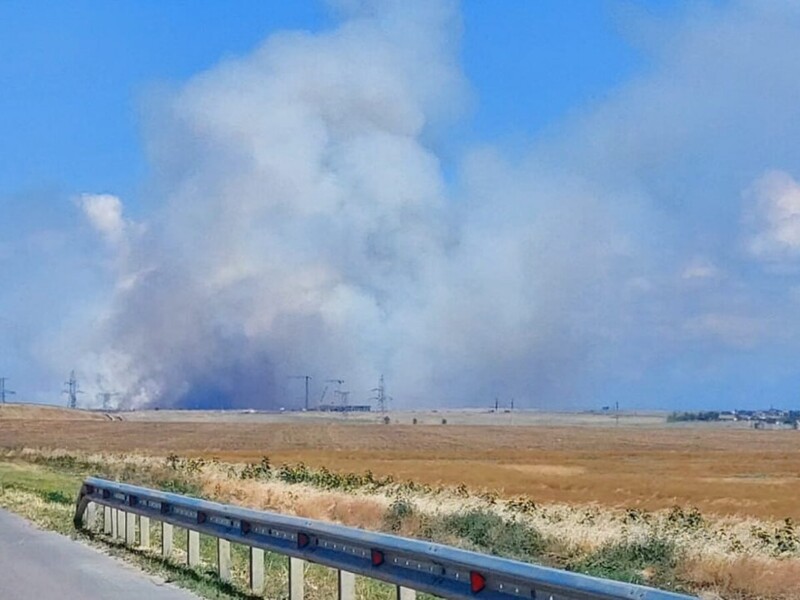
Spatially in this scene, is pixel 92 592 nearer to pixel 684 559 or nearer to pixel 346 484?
pixel 684 559

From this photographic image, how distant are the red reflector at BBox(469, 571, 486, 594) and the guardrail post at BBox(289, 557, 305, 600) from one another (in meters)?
3.03

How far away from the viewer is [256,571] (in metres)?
11.6

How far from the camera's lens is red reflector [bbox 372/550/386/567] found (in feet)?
30.5

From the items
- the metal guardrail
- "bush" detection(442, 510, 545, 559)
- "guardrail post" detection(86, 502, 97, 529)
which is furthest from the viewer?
"bush" detection(442, 510, 545, 559)

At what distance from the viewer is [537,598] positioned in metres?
7.23

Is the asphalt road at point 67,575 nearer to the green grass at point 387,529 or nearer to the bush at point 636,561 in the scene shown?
the green grass at point 387,529

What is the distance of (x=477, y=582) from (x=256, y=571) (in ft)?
13.7

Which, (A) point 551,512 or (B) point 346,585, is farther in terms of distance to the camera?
(A) point 551,512

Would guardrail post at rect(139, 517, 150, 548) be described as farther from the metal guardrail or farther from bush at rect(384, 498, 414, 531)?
bush at rect(384, 498, 414, 531)

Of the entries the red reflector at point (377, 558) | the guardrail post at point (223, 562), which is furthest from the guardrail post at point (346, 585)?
the guardrail post at point (223, 562)

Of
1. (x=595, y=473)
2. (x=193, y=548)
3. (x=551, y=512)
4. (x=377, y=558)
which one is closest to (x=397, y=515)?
(x=551, y=512)

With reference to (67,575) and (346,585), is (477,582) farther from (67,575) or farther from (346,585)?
(67,575)

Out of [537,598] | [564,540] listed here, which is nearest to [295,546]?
[537,598]

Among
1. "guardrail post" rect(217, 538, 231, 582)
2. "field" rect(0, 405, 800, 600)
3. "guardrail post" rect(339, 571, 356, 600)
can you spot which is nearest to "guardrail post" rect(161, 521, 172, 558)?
"field" rect(0, 405, 800, 600)
